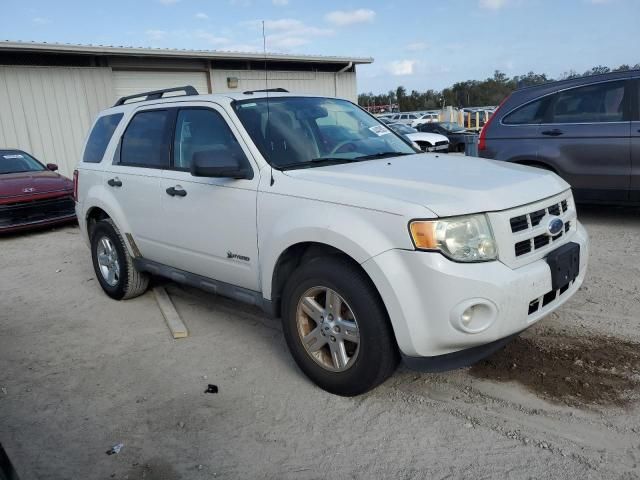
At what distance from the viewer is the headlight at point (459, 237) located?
8.70 ft

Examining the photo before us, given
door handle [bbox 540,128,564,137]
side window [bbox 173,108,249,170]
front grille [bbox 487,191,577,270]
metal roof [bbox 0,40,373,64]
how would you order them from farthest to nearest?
metal roof [bbox 0,40,373,64]
door handle [bbox 540,128,564,137]
side window [bbox 173,108,249,170]
front grille [bbox 487,191,577,270]

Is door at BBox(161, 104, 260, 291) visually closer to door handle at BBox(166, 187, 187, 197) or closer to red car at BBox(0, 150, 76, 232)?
door handle at BBox(166, 187, 187, 197)

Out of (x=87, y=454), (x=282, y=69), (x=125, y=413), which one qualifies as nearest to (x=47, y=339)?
(x=125, y=413)

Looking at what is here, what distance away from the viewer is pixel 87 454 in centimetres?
288

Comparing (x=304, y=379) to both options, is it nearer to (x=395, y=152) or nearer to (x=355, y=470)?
(x=355, y=470)

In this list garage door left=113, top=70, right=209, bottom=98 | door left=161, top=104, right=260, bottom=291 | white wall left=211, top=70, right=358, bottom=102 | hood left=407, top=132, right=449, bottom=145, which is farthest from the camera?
hood left=407, top=132, right=449, bottom=145

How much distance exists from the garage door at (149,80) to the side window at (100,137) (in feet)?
33.0

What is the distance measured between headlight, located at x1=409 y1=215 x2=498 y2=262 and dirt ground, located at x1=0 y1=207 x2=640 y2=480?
95 centimetres

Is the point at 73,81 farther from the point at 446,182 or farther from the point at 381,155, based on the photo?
the point at 446,182

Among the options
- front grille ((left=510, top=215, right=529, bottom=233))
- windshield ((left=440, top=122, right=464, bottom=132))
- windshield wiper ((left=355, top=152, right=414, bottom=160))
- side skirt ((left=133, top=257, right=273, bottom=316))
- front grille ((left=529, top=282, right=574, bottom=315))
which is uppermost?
windshield wiper ((left=355, top=152, right=414, bottom=160))

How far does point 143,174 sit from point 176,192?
0.63m

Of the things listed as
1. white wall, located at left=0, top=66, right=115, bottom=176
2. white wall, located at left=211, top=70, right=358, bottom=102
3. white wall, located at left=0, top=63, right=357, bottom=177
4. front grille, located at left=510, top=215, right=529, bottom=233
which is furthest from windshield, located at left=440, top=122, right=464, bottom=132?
front grille, located at left=510, top=215, right=529, bottom=233

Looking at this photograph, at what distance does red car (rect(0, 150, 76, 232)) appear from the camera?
8.76 m

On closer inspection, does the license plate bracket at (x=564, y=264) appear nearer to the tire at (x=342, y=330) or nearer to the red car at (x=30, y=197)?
the tire at (x=342, y=330)
